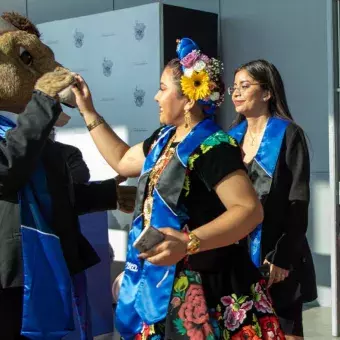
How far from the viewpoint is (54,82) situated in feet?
7.18

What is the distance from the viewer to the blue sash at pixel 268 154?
10.1 ft

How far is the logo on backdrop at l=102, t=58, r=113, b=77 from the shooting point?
619 centimetres

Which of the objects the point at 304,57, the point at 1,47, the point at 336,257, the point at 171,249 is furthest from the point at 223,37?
the point at 171,249

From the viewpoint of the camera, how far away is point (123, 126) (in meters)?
6.13

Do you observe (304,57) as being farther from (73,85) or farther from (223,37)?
(73,85)

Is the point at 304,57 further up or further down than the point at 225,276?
further up

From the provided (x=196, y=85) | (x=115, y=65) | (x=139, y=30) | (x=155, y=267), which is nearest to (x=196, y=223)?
(x=155, y=267)

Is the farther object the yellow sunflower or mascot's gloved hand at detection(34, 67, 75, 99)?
the yellow sunflower

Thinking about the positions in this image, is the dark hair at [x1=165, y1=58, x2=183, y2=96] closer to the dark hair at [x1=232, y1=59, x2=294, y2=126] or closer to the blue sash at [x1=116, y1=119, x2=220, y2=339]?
the blue sash at [x1=116, y1=119, x2=220, y2=339]

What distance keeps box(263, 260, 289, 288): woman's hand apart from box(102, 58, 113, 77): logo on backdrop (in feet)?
11.4

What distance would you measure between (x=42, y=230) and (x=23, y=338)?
1.07 ft

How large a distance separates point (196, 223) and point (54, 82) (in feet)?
1.95

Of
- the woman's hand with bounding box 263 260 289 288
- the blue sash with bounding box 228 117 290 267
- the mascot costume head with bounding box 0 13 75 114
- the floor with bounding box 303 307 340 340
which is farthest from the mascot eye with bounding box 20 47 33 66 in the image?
the floor with bounding box 303 307 340 340

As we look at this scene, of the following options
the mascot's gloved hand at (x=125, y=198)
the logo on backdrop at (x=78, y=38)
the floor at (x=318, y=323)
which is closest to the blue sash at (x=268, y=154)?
the mascot's gloved hand at (x=125, y=198)
